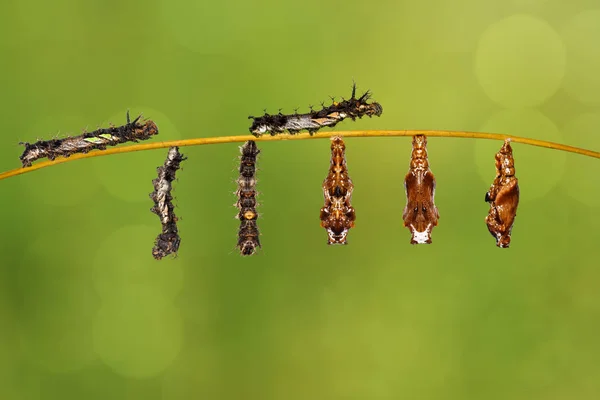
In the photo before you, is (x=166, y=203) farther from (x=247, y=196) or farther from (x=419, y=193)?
(x=419, y=193)

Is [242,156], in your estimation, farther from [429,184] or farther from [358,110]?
[429,184]

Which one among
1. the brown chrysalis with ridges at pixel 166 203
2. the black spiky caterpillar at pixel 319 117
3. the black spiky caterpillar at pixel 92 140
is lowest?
the brown chrysalis with ridges at pixel 166 203

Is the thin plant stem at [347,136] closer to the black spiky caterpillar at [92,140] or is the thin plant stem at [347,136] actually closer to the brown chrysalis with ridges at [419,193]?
the black spiky caterpillar at [92,140]

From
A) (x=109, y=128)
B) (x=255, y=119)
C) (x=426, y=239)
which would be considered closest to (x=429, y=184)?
(x=426, y=239)

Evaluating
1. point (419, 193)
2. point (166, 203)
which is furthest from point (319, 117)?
point (166, 203)

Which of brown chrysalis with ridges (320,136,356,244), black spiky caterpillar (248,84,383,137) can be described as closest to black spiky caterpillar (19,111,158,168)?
black spiky caterpillar (248,84,383,137)

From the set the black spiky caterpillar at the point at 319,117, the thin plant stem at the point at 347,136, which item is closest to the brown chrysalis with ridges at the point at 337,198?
the black spiky caterpillar at the point at 319,117

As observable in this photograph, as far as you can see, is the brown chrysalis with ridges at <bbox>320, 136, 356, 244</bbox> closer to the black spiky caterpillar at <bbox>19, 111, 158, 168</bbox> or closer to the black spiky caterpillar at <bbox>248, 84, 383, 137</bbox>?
the black spiky caterpillar at <bbox>248, 84, 383, 137</bbox>

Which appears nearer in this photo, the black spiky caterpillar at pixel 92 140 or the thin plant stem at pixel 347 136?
the thin plant stem at pixel 347 136
